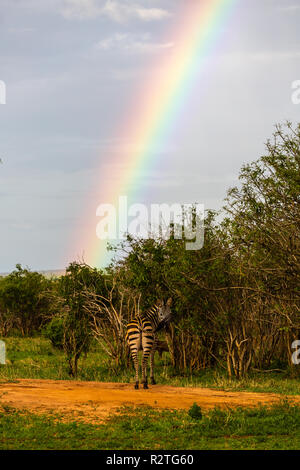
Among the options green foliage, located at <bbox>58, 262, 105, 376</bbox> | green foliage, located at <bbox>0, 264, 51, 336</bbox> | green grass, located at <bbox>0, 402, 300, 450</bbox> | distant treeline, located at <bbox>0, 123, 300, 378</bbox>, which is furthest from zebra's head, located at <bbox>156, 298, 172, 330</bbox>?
green foliage, located at <bbox>0, 264, 51, 336</bbox>

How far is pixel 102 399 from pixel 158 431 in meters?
2.91

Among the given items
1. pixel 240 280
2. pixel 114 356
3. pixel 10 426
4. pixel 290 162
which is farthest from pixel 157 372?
pixel 10 426

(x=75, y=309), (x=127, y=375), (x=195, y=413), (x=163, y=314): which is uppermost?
(x=75, y=309)

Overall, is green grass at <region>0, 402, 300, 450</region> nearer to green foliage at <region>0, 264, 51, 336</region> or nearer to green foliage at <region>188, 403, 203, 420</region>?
green foliage at <region>188, 403, 203, 420</region>

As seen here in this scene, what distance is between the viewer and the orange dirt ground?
1209 centimetres

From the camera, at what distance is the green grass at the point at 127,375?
54.5ft

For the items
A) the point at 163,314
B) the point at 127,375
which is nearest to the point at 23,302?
the point at 127,375

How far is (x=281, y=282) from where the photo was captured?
51.3 ft

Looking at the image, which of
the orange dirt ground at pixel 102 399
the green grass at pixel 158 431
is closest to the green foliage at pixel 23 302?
the orange dirt ground at pixel 102 399

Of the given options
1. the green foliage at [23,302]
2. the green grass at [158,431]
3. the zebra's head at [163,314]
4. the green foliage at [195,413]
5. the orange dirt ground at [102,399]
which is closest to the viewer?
the green grass at [158,431]

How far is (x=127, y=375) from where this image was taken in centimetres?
1986

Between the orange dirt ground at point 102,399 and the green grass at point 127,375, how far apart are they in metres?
1.45

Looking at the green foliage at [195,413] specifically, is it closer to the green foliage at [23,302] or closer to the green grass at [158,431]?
the green grass at [158,431]

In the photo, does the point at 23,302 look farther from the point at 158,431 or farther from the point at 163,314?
the point at 158,431
